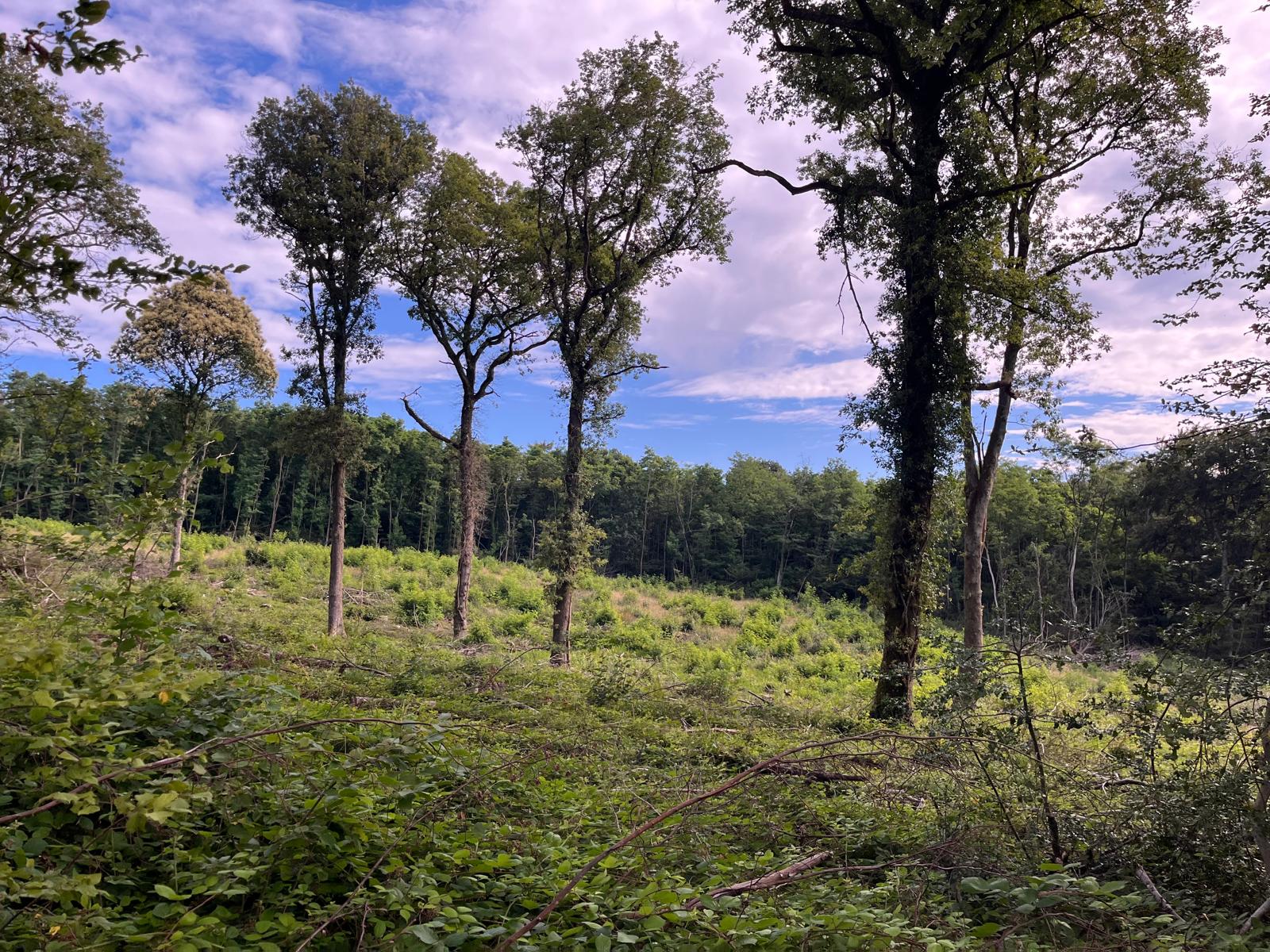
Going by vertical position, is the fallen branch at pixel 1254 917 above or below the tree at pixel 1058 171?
below

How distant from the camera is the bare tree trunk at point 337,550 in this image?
15016 mm

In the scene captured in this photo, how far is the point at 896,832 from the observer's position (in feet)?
14.4

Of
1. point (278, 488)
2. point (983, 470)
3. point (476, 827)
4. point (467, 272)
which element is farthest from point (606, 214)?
point (278, 488)

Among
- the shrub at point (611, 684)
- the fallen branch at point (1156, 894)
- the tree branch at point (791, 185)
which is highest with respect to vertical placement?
the tree branch at point (791, 185)

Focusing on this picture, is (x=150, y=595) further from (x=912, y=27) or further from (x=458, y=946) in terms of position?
(x=912, y=27)

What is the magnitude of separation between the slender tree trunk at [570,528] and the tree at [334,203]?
193 inches

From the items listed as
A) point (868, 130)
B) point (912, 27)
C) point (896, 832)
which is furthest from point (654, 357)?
point (896, 832)

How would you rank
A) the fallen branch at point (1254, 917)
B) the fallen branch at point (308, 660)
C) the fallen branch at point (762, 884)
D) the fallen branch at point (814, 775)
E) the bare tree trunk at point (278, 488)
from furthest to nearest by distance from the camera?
the bare tree trunk at point (278, 488)
the fallen branch at point (308, 660)
the fallen branch at point (814, 775)
the fallen branch at point (1254, 917)
the fallen branch at point (762, 884)

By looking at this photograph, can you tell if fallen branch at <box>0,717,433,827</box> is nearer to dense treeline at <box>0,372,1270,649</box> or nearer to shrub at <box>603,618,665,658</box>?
dense treeline at <box>0,372,1270,649</box>

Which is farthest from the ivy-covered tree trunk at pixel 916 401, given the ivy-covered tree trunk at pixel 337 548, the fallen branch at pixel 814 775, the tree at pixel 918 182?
the ivy-covered tree trunk at pixel 337 548

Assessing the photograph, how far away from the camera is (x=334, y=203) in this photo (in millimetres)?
14523

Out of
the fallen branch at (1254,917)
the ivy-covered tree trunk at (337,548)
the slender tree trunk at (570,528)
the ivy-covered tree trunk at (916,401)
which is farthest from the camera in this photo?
the ivy-covered tree trunk at (337,548)

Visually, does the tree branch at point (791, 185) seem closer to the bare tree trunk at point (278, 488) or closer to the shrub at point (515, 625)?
the shrub at point (515, 625)

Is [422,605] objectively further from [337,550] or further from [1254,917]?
[1254,917]
